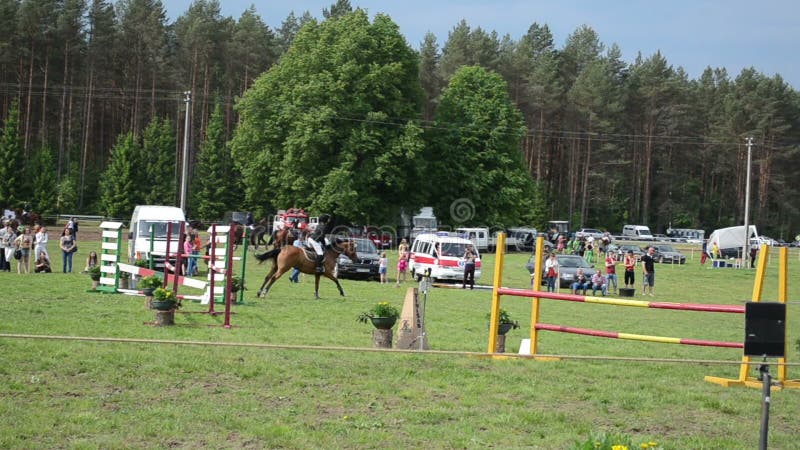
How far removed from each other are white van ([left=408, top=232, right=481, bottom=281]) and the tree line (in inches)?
738

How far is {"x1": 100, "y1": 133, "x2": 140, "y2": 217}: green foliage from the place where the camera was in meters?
66.3

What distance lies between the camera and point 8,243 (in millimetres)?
26875

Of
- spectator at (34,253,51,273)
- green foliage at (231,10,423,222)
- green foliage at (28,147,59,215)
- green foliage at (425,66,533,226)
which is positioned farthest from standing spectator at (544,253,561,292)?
green foliage at (28,147,59,215)

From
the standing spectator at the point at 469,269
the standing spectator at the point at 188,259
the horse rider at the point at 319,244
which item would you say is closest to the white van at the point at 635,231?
the standing spectator at the point at 469,269

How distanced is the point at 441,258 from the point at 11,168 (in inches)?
1591

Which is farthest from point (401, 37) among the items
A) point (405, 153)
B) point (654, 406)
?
point (654, 406)

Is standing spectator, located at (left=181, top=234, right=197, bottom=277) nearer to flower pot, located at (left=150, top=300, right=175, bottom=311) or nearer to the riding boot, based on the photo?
the riding boot

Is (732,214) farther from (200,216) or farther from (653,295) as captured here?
(653,295)

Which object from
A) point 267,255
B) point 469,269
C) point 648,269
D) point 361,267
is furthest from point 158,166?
point 267,255

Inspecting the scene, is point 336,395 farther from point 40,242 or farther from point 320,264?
point 40,242

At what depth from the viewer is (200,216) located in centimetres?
7106

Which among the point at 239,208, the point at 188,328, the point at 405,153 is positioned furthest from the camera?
the point at 239,208

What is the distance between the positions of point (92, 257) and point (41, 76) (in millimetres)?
54508

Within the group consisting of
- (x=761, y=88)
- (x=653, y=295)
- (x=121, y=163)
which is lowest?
(x=653, y=295)
